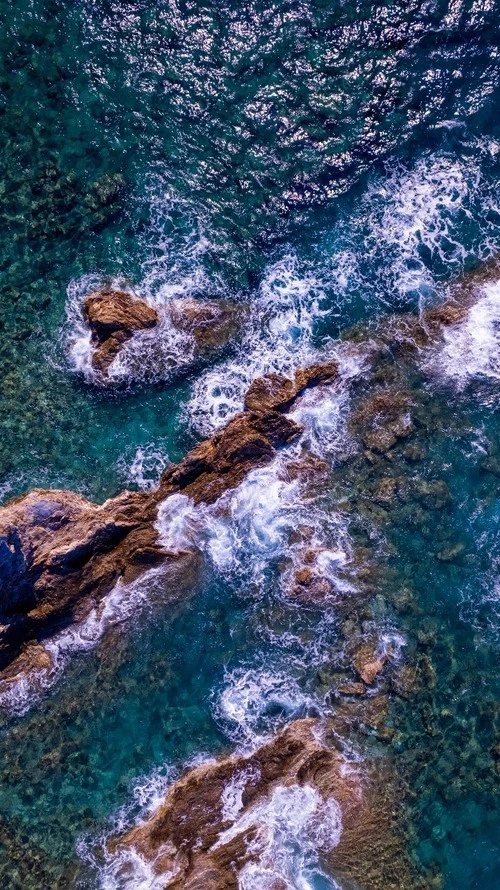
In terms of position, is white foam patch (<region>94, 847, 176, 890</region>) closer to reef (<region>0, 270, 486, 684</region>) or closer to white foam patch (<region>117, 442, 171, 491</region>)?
reef (<region>0, 270, 486, 684</region>)

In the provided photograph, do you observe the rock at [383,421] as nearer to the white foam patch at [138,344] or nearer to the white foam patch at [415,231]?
the white foam patch at [415,231]

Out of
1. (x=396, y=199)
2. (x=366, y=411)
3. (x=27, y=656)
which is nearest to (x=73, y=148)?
(x=396, y=199)

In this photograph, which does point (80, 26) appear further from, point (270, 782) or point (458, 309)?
point (270, 782)

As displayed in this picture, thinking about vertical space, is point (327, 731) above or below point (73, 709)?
below

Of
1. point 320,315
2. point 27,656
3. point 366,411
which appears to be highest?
point 320,315

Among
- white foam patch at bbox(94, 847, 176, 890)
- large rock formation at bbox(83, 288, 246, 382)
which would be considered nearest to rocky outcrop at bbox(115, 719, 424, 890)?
white foam patch at bbox(94, 847, 176, 890)
